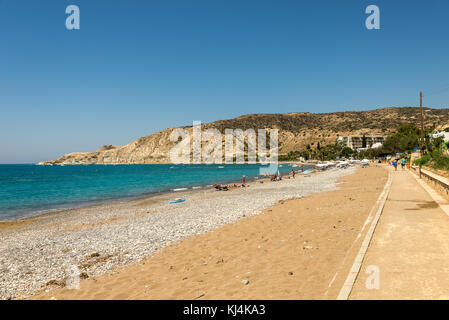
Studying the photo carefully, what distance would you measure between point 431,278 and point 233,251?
16.3 feet

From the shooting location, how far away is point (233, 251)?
841 cm

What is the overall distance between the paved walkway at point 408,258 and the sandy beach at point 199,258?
53 cm

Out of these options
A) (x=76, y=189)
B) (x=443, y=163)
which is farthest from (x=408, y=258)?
(x=76, y=189)

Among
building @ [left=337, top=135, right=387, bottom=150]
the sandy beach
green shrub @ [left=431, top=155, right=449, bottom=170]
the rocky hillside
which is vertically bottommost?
the sandy beach

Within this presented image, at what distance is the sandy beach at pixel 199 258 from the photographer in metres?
5.82

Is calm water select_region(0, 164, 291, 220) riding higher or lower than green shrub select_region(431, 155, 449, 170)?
lower

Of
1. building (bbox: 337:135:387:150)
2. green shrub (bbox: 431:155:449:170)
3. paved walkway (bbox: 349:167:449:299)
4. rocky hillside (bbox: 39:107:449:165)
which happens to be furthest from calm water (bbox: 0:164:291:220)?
rocky hillside (bbox: 39:107:449:165)

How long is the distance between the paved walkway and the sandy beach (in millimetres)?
527

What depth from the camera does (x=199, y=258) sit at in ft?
26.7

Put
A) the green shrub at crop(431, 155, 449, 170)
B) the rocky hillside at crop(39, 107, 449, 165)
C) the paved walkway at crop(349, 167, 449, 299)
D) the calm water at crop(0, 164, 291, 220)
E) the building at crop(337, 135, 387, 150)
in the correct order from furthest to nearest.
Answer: the rocky hillside at crop(39, 107, 449, 165), the building at crop(337, 135, 387, 150), the calm water at crop(0, 164, 291, 220), the green shrub at crop(431, 155, 449, 170), the paved walkway at crop(349, 167, 449, 299)

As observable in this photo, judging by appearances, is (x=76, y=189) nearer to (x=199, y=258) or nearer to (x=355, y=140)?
(x=199, y=258)

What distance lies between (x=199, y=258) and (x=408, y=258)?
5.32m

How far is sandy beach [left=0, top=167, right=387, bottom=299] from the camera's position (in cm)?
582

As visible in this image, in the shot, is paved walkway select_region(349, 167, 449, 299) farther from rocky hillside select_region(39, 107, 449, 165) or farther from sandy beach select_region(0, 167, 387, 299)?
rocky hillside select_region(39, 107, 449, 165)
